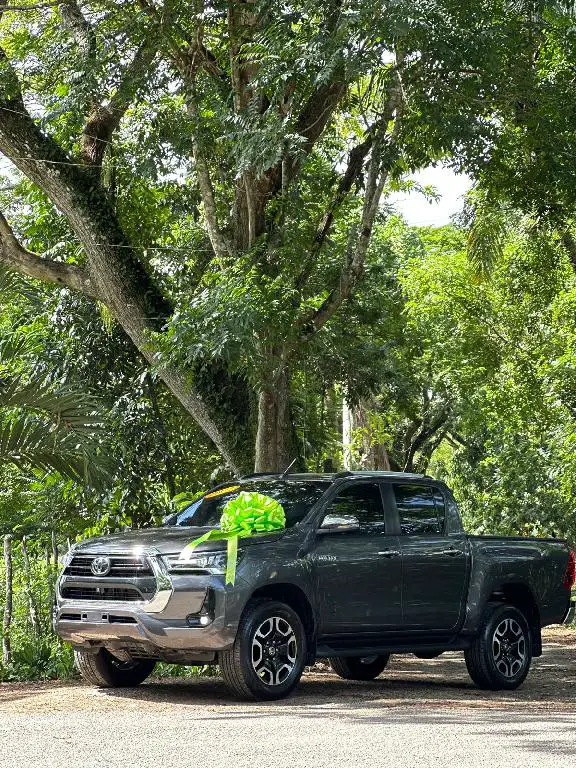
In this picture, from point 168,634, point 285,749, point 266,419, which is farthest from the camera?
point 266,419

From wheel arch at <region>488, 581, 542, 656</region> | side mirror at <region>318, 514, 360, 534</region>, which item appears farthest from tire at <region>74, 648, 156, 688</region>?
wheel arch at <region>488, 581, 542, 656</region>

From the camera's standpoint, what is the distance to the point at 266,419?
15.8 m

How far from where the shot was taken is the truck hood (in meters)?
9.93

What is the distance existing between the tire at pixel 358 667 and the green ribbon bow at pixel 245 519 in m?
2.77

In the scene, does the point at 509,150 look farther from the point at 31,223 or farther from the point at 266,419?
the point at 31,223

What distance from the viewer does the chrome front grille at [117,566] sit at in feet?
32.6

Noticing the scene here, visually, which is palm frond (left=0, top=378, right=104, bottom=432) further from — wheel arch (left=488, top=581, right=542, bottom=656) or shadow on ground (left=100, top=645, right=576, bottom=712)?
wheel arch (left=488, top=581, right=542, bottom=656)

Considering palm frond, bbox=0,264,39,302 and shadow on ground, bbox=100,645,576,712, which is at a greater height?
palm frond, bbox=0,264,39,302

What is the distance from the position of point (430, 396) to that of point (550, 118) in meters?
18.6

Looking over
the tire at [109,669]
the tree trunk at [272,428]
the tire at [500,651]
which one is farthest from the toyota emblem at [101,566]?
the tree trunk at [272,428]

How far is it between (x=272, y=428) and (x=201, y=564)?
6.15 metres

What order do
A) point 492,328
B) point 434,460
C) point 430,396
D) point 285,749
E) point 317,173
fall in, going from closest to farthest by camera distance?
point 285,749, point 317,173, point 492,328, point 430,396, point 434,460

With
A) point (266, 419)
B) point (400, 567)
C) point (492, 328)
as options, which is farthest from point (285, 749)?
point (492, 328)

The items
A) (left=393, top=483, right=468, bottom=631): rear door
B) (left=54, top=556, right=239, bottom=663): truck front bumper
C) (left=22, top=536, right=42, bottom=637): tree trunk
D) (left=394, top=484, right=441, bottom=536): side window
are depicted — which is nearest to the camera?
(left=54, top=556, right=239, bottom=663): truck front bumper
